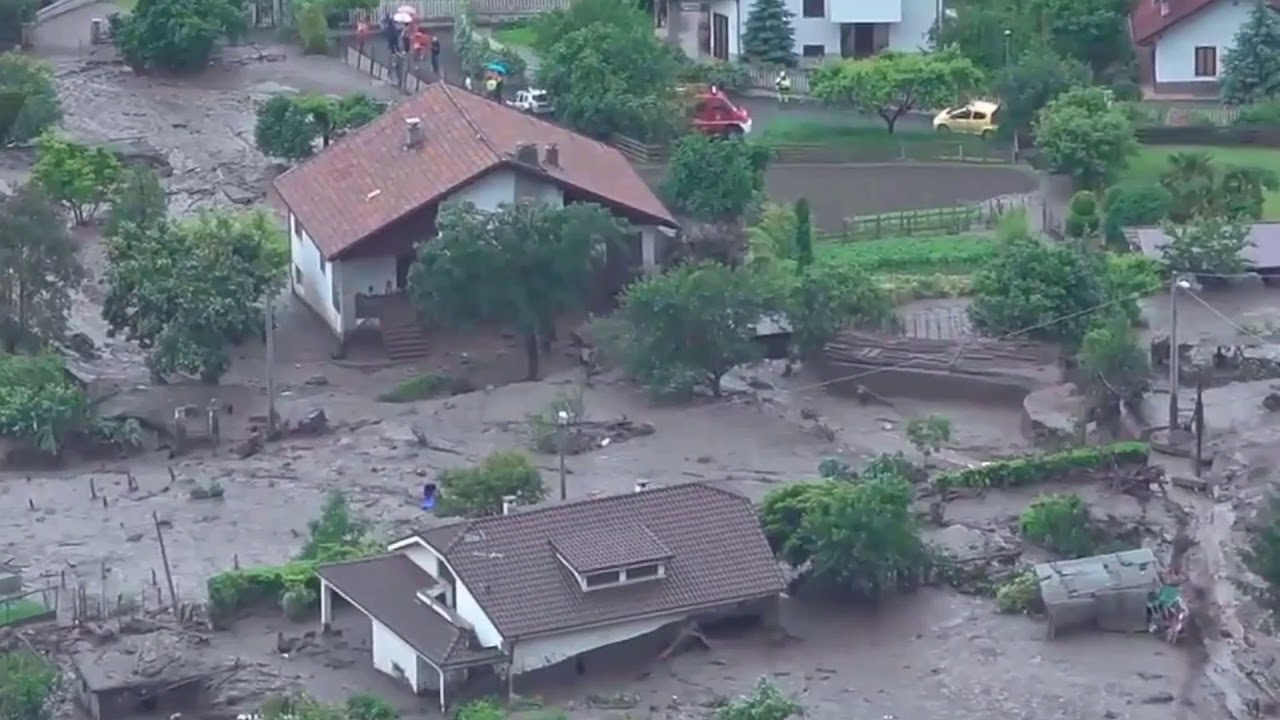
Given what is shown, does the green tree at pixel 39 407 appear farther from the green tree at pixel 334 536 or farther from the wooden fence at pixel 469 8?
the wooden fence at pixel 469 8

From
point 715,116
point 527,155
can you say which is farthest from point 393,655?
point 715,116

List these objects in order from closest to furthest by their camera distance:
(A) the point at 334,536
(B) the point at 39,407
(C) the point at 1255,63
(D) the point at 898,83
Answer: (A) the point at 334,536, (B) the point at 39,407, (D) the point at 898,83, (C) the point at 1255,63

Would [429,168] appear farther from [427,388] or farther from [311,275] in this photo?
[427,388]

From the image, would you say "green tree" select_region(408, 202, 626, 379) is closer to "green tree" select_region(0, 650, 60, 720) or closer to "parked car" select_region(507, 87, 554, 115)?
"parked car" select_region(507, 87, 554, 115)

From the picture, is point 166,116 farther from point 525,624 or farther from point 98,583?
point 525,624

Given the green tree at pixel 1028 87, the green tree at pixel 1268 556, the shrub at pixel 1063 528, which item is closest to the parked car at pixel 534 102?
the green tree at pixel 1028 87

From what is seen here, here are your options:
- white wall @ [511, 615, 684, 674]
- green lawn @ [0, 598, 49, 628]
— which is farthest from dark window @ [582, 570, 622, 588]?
green lawn @ [0, 598, 49, 628]
